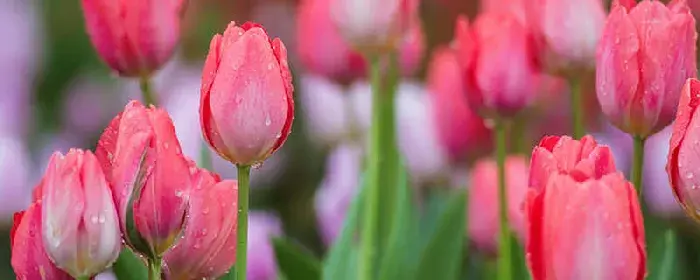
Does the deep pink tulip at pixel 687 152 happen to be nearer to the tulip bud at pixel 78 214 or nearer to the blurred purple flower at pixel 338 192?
the tulip bud at pixel 78 214

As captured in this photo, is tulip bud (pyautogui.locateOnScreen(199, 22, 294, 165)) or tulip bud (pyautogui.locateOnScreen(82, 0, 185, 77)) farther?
tulip bud (pyautogui.locateOnScreen(82, 0, 185, 77))

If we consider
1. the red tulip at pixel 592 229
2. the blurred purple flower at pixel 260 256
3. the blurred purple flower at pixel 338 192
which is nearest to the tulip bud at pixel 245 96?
the red tulip at pixel 592 229

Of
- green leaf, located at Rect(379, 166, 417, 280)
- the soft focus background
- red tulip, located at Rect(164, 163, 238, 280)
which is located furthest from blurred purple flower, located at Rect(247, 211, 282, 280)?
red tulip, located at Rect(164, 163, 238, 280)

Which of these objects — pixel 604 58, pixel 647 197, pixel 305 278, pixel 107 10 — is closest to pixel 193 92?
pixel 647 197

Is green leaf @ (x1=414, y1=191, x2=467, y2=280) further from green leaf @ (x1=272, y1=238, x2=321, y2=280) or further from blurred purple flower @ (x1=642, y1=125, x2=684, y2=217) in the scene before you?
blurred purple flower @ (x1=642, y1=125, x2=684, y2=217)

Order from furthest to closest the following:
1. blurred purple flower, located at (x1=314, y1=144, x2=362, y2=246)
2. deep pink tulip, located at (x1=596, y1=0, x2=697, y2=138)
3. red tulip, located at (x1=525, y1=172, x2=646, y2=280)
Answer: blurred purple flower, located at (x1=314, y1=144, x2=362, y2=246), deep pink tulip, located at (x1=596, y1=0, x2=697, y2=138), red tulip, located at (x1=525, y1=172, x2=646, y2=280)

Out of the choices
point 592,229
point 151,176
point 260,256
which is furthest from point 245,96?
point 260,256

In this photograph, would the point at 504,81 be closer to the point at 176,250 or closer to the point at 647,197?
the point at 176,250
